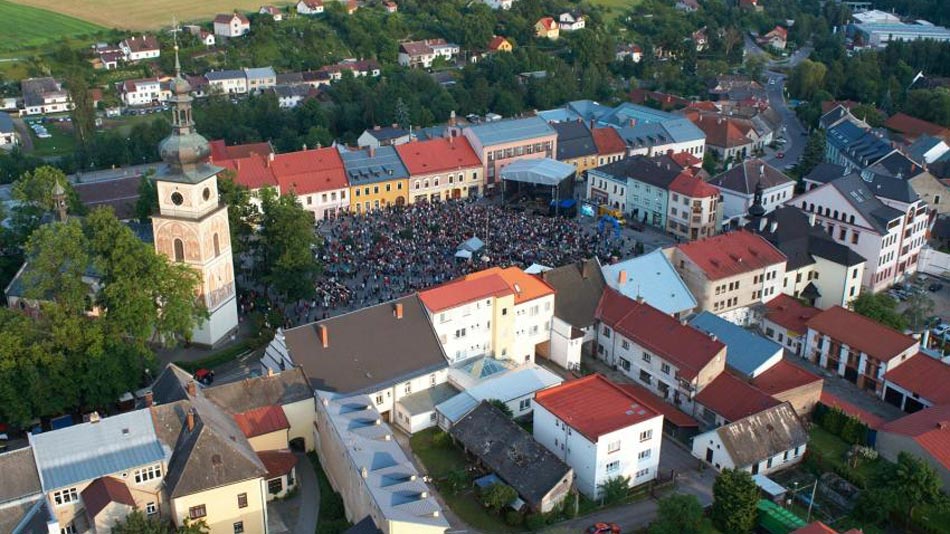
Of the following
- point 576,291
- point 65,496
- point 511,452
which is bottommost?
point 511,452

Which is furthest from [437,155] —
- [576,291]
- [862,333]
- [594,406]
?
[594,406]

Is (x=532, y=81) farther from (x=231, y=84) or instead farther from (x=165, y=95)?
(x=165, y=95)

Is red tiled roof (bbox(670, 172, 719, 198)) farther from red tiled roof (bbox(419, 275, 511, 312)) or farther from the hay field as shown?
the hay field

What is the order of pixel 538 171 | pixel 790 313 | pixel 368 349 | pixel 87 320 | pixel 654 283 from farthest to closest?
pixel 538 171
pixel 790 313
pixel 654 283
pixel 368 349
pixel 87 320

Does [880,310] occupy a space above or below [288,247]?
below

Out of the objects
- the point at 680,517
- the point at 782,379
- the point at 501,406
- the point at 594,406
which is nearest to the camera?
the point at 680,517

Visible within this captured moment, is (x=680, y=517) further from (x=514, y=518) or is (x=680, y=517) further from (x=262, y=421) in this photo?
(x=262, y=421)

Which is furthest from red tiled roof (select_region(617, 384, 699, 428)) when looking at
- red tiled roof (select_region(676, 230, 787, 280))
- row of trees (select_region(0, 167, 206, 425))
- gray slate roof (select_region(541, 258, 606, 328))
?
row of trees (select_region(0, 167, 206, 425))
